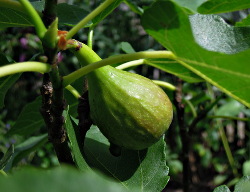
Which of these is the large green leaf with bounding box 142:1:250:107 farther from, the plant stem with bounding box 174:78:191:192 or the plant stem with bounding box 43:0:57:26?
the plant stem with bounding box 174:78:191:192

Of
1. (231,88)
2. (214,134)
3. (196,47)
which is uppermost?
(196,47)

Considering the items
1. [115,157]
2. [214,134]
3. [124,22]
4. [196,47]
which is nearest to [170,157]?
[214,134]

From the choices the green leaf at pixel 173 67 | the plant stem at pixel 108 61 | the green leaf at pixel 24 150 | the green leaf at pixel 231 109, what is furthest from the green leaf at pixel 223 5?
the green leaf at pixel 231 109

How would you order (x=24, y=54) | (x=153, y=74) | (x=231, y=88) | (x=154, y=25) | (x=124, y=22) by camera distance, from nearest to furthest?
1. (x=154, y=25)
2. (x=231, y=88)
3. (x=153, y=74)
4. (x=24, y=54)
5. (x=124, y=22)

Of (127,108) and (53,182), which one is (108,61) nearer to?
(127,108)

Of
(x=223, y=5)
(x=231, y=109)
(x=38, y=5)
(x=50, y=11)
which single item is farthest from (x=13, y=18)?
(x=231, y=109)

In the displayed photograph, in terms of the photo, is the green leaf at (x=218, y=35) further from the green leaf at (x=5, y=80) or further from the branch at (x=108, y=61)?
the green leaf at (x=5, y=80)

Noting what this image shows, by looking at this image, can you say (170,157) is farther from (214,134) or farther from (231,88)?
(231,88)

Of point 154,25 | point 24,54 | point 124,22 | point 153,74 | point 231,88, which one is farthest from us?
point 124,22
